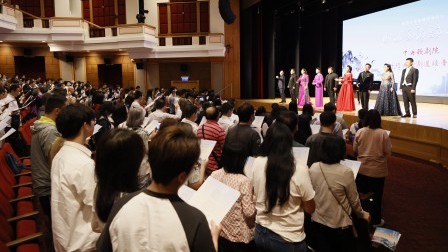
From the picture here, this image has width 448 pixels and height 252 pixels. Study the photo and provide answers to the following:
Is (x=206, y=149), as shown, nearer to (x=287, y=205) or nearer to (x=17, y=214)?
(x=287, y=205)

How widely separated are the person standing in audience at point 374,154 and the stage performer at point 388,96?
16.6ft

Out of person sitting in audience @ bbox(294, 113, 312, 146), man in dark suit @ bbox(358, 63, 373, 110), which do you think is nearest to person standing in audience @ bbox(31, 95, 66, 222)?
person sitting in audience @ bbox(294, 113, 312, 146)

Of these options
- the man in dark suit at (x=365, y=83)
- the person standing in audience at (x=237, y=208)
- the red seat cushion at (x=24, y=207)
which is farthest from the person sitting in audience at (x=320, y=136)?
the man in dark suit at (x=365, y=83)

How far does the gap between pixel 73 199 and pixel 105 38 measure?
14072 mm

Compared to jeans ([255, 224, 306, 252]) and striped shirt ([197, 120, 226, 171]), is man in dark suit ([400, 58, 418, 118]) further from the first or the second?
jeans ([255, 224, 306, 252])

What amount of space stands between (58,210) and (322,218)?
1512 millimetres

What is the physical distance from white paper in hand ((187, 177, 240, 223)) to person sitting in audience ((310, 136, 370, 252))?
972mm

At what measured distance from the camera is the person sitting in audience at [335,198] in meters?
2.29

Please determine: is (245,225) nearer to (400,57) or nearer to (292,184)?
(292,184)

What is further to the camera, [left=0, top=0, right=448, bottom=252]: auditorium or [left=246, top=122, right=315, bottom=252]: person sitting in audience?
[left=246, top=122, right=315, bottom=252]: person sitting in audience

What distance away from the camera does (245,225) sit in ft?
7.06

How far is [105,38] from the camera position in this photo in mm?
14750

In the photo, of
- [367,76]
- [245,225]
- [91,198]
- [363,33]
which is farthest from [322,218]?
[363,33]

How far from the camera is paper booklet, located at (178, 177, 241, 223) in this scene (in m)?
1.46
